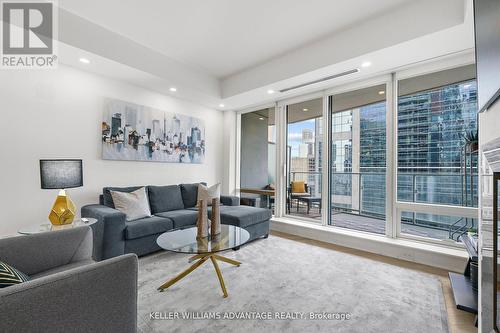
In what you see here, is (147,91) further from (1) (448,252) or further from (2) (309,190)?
(1) (448,252)

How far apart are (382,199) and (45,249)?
3894mm

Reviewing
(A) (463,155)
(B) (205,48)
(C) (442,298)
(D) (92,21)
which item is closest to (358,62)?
(A) (463,155)

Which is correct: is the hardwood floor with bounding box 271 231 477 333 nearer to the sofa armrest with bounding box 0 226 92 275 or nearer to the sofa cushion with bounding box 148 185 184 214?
the sofa cushion with bounding box 148 185 184 214

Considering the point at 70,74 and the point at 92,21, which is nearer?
the point at 92,21

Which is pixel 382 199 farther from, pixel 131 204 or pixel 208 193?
pixel 131 204

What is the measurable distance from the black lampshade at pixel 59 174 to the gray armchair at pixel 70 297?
97 centimetres

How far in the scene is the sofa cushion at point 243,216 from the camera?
3.41 metres

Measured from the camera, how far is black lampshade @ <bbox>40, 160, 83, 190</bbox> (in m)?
2.32

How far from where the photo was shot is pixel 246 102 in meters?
4.80

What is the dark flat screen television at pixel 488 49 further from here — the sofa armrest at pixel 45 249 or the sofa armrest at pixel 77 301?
the sofa armrest at pixel 45 249

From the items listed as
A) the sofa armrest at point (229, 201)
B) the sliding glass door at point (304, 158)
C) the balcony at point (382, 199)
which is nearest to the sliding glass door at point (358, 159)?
the balcony at point (382, 199)

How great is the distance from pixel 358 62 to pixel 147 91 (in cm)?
324

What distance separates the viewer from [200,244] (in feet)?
7.29

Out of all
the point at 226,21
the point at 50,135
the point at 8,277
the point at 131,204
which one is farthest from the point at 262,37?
the point at 8,277
